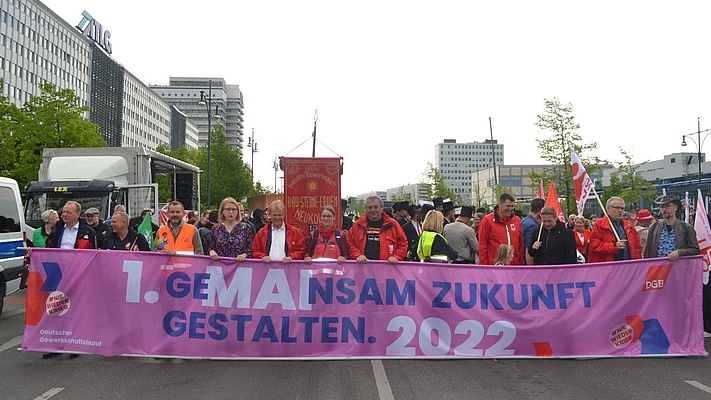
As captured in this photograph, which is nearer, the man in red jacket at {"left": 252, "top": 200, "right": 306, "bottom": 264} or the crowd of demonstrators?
the man in red jacket at {"left": 252, "top": 200, "right": 306, "bottom": 264}

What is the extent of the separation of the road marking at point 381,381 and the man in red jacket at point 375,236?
141cm

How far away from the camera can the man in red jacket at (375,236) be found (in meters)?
7.41

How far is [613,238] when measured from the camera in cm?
789

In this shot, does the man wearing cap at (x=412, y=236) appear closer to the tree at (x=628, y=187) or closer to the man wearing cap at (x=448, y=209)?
the man wearing cap at (x=448, y=209)

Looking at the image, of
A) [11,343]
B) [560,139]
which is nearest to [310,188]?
[11,343]

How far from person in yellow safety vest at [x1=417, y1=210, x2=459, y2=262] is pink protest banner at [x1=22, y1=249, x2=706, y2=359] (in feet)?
2.33

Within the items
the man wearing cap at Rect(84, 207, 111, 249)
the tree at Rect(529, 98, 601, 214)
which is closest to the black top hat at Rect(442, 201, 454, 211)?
the man wearing cap at Rect(84, 207, 111, 249)

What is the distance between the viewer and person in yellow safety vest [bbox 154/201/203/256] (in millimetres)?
6988

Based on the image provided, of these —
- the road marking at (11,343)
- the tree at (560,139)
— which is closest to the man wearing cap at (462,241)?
the road marking at (11,343)

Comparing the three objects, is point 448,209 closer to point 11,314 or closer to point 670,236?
point 670,236

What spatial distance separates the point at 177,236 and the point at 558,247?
4.78 metres

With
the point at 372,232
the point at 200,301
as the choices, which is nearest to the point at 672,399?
the point at 372,232

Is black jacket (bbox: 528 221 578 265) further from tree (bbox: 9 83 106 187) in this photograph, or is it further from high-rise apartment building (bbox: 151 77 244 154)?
high-rise apartment building (bbox: 151 77 244 154)

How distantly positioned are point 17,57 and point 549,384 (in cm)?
7877
